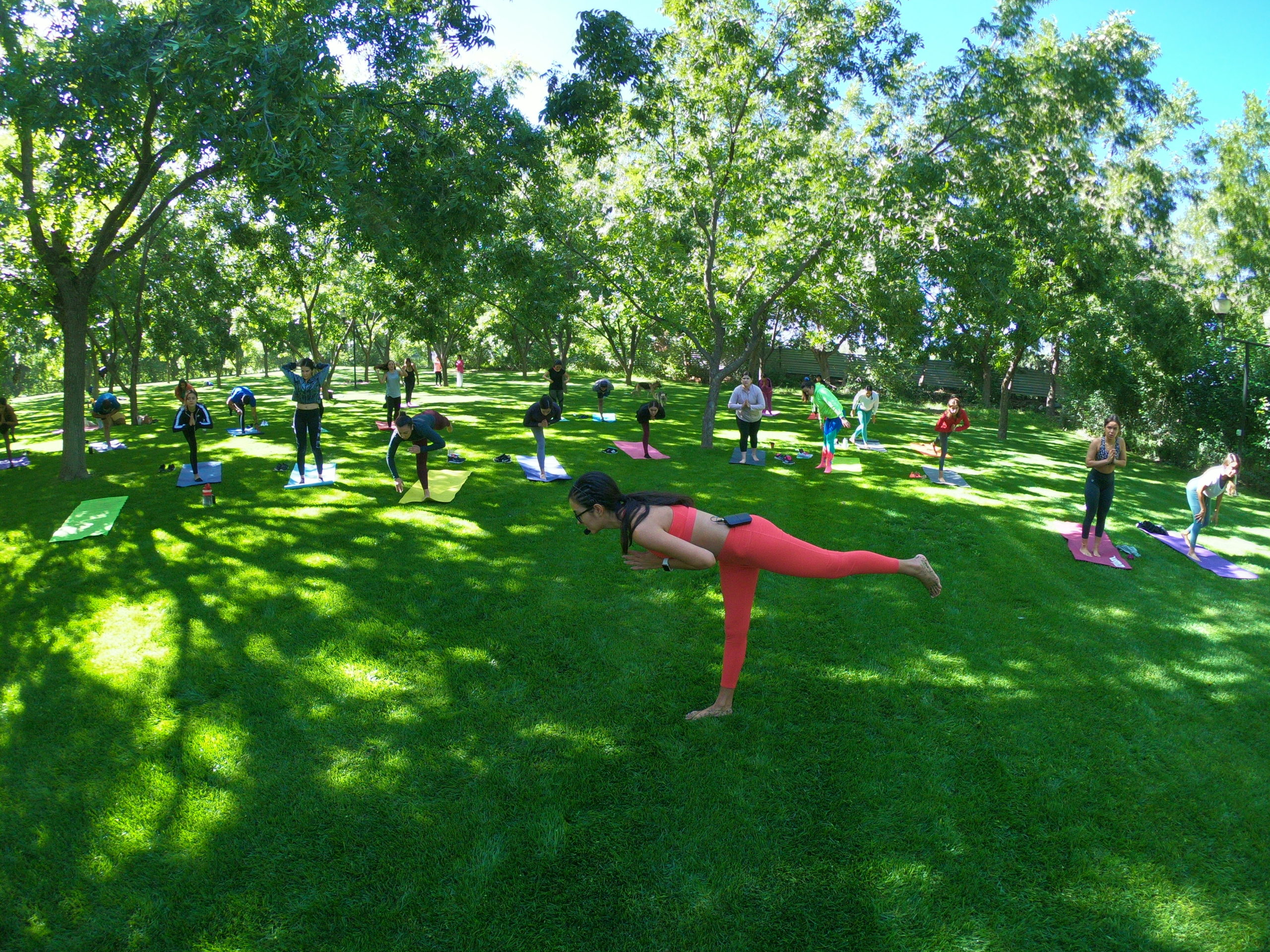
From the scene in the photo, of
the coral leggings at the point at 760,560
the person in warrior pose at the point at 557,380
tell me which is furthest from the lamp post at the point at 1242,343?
the person in warrior pose at the point at 557,380

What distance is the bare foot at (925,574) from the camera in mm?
4922

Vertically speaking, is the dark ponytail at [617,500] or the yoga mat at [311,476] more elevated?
the dark ponytail at [617,500]

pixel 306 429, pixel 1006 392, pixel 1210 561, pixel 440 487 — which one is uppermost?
pixel 1006 392

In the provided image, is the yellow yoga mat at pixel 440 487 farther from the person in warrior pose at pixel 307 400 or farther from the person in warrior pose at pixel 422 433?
the person in warrior pose at pixel 307 400

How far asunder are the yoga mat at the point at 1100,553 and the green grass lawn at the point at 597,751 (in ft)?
1.53

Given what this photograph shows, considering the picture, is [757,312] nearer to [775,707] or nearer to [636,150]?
[636,150]

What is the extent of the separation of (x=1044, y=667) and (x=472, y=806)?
527cm

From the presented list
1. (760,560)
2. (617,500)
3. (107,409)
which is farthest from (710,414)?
(107,409)

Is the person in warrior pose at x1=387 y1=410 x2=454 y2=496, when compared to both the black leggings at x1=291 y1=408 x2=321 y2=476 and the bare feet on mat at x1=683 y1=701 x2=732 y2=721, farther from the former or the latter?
the bare feet on mat at x1=683 y1=701 x2=732 y2=721

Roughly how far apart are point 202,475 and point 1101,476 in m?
14.8

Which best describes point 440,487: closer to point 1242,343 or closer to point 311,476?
point 311,476

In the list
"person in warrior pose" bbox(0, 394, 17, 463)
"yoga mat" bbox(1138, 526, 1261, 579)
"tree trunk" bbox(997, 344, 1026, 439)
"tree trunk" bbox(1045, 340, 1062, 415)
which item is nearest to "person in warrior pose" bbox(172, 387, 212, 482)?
"person in warrior pose" bbox(0, 394, 17, 463)

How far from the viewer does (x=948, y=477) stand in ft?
47.5

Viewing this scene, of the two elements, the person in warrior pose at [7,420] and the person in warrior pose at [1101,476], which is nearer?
→ the person in warrior pose at [1101,476]
